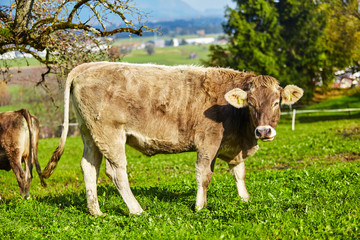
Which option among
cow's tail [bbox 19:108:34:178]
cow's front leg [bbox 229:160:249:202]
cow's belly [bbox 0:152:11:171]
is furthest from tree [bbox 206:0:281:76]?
cow's front leg [bbox 229:160:249:202]

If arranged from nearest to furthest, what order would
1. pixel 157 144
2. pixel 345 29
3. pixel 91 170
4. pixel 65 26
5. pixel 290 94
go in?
pixel 290 94
pixel 157 144
pixel 91 170
pixel 65 26
pixel 345 29

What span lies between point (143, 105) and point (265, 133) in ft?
7.75

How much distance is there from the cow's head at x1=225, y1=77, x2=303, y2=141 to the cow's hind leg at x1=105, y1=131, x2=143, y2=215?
2238 millimetres

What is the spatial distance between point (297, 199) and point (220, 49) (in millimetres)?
45615

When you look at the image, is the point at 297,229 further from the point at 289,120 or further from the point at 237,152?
the point at 289,120

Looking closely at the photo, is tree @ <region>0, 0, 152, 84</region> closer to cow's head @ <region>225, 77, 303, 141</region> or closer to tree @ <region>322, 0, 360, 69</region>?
cow's head @ <region>225, 77, 303, 141</region>

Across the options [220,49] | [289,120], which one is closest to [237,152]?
[289,120]

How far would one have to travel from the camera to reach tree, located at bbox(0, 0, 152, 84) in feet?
35.3

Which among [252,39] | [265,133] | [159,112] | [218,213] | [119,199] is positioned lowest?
[252,39]

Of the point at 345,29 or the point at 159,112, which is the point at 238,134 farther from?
the point at 345,29

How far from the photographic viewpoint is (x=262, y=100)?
7547 millimetres

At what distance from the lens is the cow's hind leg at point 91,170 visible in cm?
805

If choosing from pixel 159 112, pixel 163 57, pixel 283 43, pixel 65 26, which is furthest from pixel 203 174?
pixel 163 57

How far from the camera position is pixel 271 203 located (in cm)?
740
